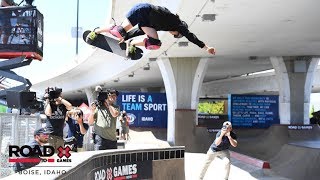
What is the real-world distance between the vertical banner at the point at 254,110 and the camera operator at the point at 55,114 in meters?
21.0

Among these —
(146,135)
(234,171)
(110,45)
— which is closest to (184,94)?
(146,135)

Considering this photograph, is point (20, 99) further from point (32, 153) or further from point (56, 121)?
point (32, 153)

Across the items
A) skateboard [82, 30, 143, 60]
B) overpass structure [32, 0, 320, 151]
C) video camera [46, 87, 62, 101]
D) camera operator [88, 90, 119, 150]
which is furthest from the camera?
overpass structure [32, 0, 320, 151]

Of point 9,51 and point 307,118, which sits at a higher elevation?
point 9,51

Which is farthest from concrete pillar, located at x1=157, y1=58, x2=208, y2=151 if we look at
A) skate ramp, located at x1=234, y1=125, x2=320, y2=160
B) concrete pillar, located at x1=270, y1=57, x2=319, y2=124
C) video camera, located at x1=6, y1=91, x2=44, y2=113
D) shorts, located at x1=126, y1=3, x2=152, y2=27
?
shorts, located at x1=126, y1=3, x2=152, y2=27

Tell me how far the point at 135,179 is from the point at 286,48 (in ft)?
49.0

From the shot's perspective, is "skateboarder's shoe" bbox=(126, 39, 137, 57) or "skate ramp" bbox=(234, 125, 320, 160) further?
"skate ramp" bbox=(234, 125, 320, 160)

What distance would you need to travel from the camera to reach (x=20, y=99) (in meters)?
9.88

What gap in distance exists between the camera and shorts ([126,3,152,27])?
581 cm

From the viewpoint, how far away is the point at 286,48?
22.5m

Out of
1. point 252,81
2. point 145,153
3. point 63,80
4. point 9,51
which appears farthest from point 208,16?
point 63,80

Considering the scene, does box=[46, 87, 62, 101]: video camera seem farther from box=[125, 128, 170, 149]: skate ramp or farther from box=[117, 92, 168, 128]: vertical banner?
box=[117, 92, 168, 128]: vertical banner

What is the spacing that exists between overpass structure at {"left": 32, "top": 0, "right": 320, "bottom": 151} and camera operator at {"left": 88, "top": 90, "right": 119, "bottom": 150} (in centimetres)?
470

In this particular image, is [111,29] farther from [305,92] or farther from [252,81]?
[252,81]
